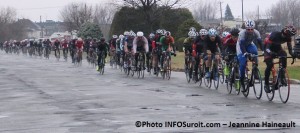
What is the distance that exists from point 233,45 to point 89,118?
21.9ft

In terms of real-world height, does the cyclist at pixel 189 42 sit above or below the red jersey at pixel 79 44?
above

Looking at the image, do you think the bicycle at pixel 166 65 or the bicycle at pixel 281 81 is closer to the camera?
the bicycle at pixel 281 81

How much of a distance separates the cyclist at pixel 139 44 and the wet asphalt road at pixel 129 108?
400cm

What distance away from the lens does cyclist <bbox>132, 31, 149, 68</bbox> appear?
82.1ft

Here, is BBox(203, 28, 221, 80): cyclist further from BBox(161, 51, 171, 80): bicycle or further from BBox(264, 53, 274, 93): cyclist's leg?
BBox(161, 51, 171, 80): bicycle

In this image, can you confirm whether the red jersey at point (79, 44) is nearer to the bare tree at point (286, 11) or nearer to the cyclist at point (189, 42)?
the cyclist at point (189, 42)

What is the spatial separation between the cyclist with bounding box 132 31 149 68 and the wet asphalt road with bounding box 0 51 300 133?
13.1 ft

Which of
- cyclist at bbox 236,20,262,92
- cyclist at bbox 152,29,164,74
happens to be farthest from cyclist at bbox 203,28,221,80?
cyclist at bbox 152,29,164,74

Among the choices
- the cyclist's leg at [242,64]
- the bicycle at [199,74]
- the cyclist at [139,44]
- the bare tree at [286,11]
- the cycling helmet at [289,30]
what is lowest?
the bicycle at [199,74]

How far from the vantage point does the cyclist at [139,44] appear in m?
25.0

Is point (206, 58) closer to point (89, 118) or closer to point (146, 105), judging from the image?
point (146, 105)

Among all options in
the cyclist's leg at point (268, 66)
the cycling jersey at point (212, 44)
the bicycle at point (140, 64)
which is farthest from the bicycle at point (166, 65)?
the cyclist's leg at point (268, 66)

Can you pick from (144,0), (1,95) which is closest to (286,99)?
(1,95)

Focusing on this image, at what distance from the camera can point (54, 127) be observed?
11.2m
